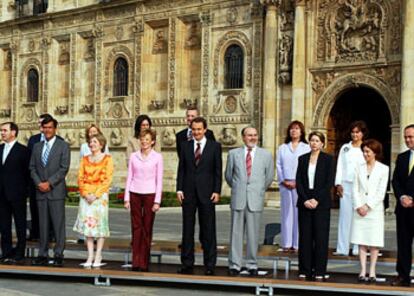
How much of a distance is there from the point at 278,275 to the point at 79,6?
27.3 m

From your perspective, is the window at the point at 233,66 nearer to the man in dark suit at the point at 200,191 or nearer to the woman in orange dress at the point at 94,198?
the woman in orange dress at the point at 94,198

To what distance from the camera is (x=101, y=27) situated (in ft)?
112

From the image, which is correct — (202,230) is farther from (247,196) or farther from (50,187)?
(50,187)

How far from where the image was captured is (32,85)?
124ft

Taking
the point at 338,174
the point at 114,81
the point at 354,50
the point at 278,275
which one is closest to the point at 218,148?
the point at 278,275

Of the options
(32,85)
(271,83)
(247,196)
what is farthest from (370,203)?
(32,85)

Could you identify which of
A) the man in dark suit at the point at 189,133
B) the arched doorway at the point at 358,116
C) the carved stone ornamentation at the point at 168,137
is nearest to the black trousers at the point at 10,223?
the man in dark suit at the point at 189,133

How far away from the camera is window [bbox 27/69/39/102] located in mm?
37656

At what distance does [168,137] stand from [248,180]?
20.5 metres

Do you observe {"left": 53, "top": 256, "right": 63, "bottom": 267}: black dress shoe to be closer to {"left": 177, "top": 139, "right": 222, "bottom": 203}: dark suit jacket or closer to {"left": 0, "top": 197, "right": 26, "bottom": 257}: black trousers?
{"left": 0, "top": 197, "right": 26, "bottom": 257}: black trousers

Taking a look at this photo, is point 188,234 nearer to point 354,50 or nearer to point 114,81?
point 354,50

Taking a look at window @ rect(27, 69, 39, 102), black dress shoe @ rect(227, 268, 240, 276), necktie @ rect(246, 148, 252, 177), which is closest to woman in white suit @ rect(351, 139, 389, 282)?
necktie @ rect(246, 148, 252, 177)

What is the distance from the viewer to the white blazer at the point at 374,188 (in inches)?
392

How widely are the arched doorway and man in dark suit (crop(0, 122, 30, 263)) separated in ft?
52.4
